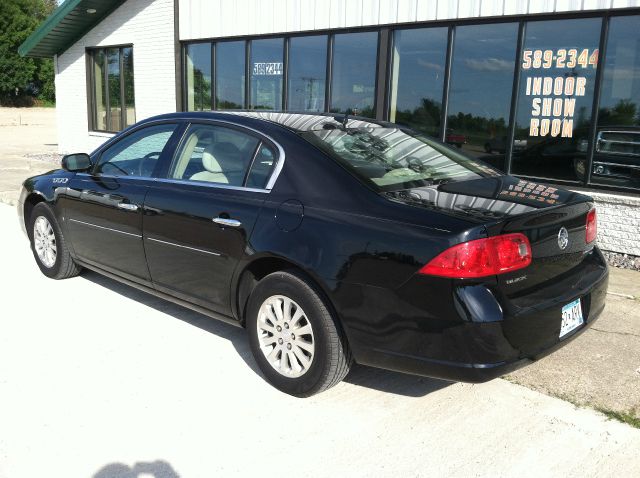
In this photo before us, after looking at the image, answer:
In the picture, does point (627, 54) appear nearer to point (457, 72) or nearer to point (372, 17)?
point (457, 72)

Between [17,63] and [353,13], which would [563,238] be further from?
[17,63]

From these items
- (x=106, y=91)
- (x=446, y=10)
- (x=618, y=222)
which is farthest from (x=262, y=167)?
(x=106, y=91)

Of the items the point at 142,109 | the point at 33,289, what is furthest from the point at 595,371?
the point at 142,109

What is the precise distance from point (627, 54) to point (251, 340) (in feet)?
17.7

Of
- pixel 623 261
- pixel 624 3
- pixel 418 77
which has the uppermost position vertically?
pixel 624 3

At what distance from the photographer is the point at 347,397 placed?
11.7 ft

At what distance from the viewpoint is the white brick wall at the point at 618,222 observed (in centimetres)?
672

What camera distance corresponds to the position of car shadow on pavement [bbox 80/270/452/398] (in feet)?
12.1

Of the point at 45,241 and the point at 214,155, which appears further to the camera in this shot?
the point at 45,241

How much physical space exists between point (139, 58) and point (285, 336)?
11392 millimetres

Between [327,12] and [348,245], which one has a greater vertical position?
[327,12]

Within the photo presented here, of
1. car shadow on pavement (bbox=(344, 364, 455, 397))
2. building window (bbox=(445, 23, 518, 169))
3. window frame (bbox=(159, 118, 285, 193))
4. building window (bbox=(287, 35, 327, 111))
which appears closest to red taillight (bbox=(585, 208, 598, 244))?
car shadow on pavement (bbox=(344, 364, 455, 397))

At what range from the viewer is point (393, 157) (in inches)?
151

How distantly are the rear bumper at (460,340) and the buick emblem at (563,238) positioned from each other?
22 centimetres
